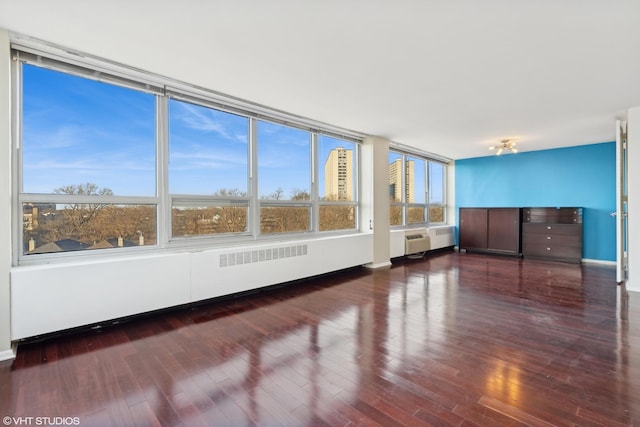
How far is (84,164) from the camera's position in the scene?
2.93m

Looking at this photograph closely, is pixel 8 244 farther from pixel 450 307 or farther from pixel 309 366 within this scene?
pixel 450 307

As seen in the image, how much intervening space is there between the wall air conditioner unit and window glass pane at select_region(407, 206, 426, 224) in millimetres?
446

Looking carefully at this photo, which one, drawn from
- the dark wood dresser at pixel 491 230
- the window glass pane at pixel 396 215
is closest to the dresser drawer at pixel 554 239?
the dark wood dresser at pixel 491 230

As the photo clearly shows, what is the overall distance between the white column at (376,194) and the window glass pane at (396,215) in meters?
0.85

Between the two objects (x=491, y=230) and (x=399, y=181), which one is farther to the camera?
(x=491, y=230)

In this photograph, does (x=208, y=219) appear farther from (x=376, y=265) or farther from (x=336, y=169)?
(x=376, y=265)

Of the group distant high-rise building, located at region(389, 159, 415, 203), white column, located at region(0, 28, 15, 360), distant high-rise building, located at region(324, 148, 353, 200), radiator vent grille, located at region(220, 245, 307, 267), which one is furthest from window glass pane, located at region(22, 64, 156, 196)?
distant high-rise building, located at region(389, 159, 415, 203)

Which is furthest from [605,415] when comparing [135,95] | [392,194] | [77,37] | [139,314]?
[392,194]

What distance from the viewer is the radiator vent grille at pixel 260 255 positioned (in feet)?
12.0

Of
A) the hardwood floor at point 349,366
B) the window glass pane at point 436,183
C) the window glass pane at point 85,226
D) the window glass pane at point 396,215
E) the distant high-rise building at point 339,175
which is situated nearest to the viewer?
the hardwood floor at point 349,366

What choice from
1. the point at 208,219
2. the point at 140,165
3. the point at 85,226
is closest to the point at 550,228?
the point at 208,219

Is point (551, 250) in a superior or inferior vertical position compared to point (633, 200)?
inferior

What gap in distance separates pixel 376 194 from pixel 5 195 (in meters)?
4.97

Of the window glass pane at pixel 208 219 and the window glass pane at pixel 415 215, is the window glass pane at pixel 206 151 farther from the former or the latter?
the window glass pane at pixel 415 215
